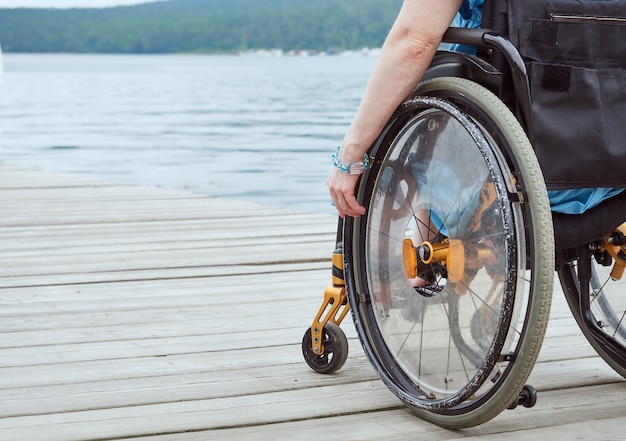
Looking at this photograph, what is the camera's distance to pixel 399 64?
196cm

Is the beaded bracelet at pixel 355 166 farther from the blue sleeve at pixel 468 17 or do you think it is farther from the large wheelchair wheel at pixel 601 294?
the large wheelchair wheel at pixel 601 294

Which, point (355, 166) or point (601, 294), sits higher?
point (355, 166)

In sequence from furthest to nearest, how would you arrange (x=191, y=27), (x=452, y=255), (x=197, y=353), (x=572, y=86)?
1. (x=191, y=27)
2. (x=197, y=353)
3. (x=452, y=255)
4. (x=572, y=86)

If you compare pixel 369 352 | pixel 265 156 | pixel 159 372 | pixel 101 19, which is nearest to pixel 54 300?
pixel 159 372

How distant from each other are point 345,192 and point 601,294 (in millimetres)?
578

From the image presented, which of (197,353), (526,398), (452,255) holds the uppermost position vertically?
(452,255)

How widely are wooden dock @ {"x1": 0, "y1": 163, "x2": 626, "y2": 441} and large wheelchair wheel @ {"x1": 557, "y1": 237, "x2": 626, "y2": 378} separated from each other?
9cm

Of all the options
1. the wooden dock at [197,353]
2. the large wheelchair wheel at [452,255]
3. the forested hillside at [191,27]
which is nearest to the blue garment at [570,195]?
the large wheelchair wheel at [452,255]

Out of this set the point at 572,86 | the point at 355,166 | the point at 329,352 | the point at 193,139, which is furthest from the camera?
the point at 193,139

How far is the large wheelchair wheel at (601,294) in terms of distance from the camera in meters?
2.17

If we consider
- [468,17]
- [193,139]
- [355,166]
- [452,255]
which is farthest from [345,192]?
[193,139]

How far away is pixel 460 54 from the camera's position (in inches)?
76.4

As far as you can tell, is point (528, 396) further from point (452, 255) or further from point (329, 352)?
point (329, 352)

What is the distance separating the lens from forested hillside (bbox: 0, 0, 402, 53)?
71.7 m
